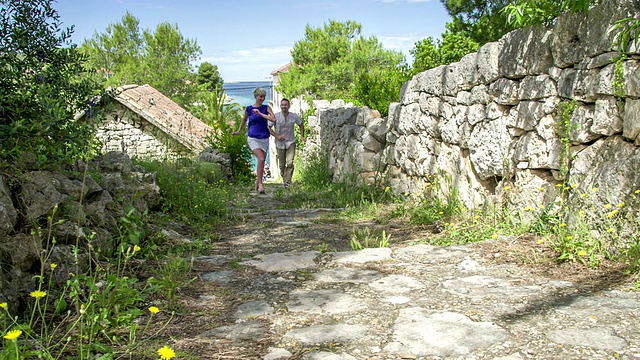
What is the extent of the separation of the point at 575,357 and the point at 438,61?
56.3 ft

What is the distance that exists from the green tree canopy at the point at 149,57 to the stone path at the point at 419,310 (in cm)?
3954

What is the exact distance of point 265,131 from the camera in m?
9.30

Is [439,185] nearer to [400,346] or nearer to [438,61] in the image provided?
[400,346]

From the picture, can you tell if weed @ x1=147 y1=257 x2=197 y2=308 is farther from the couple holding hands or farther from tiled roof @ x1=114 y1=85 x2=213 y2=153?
tiled roof @ x1=114 y1=85 x2=213 y2=153

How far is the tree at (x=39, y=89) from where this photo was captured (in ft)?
11.1

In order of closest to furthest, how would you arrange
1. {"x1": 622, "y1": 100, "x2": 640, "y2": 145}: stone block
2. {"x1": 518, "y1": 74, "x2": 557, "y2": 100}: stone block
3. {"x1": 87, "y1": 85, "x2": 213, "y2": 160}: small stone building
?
1. {"x1": 622, "y1": 100, "x2": 640, "y2": 145}: stone block
2. {"x1": 518, "y1": 74, "x2": 557, "y2": 100}: stone block
3. {"x1": 87, "y1": 85, "x2": 213, "y2": 160}: small stone building

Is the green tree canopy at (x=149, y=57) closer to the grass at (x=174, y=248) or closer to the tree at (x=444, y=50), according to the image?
the tree at (x=444, y=50)

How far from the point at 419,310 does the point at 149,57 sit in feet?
138

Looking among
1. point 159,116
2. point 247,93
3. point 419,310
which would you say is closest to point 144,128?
point 159,116

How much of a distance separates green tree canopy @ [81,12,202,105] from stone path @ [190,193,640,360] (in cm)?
3954

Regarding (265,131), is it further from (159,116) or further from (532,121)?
(159,116)

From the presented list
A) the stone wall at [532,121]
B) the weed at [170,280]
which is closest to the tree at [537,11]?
the stone wall at [532,121]

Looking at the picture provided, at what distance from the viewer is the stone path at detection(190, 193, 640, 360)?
92.4 inches

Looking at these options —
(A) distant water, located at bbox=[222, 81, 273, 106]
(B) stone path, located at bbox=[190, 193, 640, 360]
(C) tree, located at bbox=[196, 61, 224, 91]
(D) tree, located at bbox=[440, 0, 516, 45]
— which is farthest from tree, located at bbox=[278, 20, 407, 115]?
(B) stone path, located at bbox=[190, 193, 640, 360]
